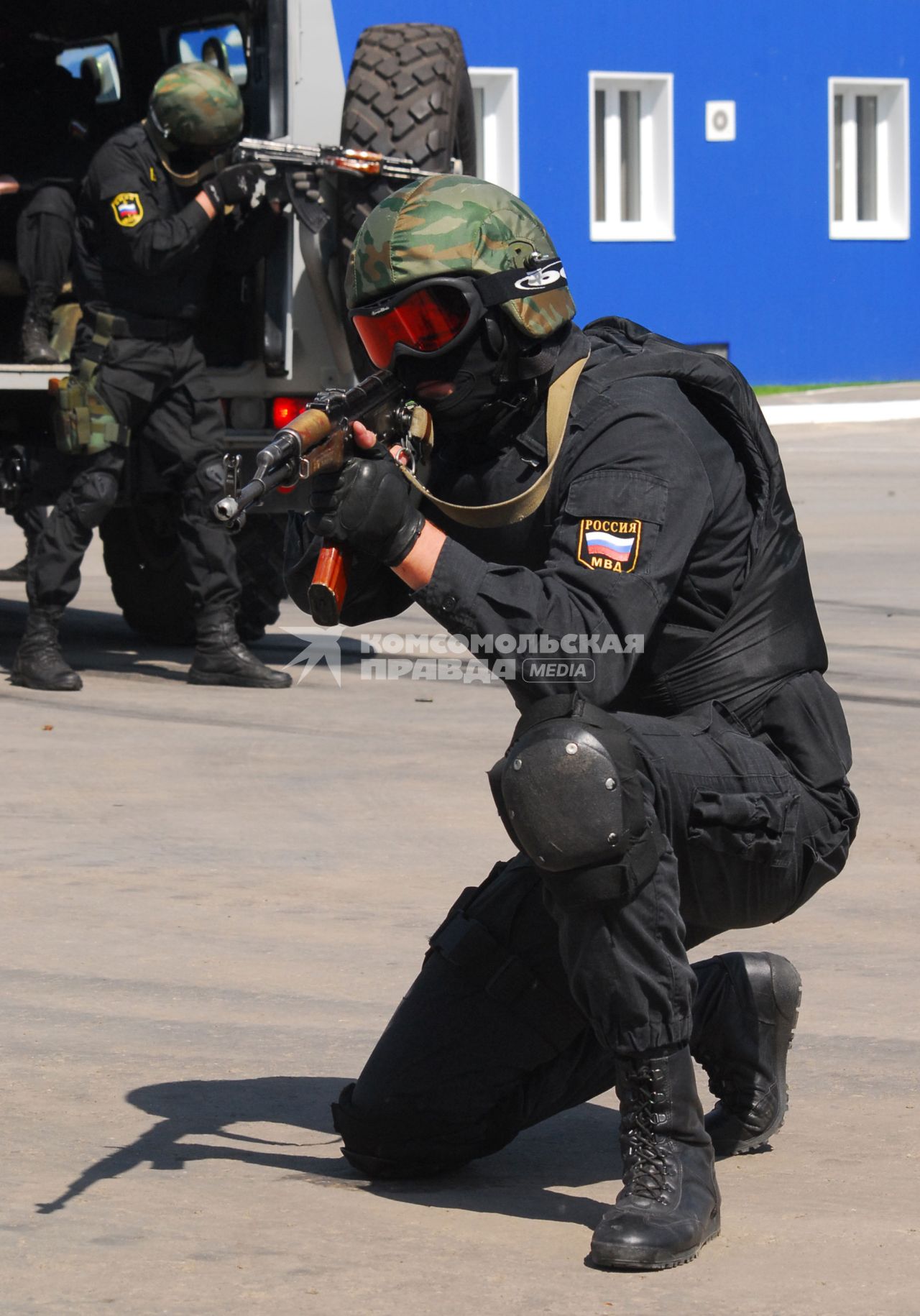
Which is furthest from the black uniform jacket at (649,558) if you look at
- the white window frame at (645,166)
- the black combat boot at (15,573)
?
the white window frame at (645,166)

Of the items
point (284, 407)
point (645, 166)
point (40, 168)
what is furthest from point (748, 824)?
point (645, 166)

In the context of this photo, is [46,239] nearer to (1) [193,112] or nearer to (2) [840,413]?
(1) [193,112]

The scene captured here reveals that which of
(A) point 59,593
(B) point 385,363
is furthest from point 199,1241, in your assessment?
(A) point 59,593

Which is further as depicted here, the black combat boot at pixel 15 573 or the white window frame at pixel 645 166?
the white window frame at pixel 645 166

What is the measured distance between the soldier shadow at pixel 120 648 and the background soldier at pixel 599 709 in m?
5.06

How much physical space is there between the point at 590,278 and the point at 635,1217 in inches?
777

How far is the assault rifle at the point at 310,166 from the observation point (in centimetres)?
793

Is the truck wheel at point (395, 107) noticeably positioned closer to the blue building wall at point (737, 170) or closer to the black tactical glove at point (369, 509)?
the black tactical glove at point (369, 509)

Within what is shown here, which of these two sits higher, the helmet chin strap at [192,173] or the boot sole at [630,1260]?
the helmet chin strap at [192,173]

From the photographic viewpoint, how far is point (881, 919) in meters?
5.04

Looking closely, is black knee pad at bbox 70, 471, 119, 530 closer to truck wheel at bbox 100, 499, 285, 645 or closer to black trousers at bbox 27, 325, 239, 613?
black trousers at bbox 27, 325, 239, 613

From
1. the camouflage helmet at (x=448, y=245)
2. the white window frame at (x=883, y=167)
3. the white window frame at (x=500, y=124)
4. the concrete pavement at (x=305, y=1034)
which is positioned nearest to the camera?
the concrete pavement at (x=305, y=1034)

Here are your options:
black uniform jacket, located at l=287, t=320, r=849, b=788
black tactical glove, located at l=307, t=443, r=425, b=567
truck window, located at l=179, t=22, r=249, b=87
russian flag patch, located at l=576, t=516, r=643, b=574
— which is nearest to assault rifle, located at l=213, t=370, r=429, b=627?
black tactical glove, located at l=307, t=443, r=425, b=567

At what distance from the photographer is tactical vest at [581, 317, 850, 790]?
11.2ft
